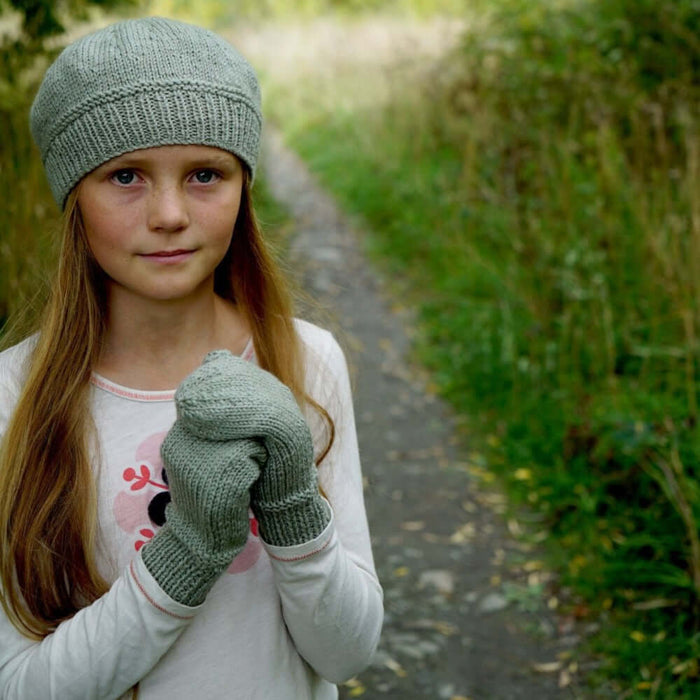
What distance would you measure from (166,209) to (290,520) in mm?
522

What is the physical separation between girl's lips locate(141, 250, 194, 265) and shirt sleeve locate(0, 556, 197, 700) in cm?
48

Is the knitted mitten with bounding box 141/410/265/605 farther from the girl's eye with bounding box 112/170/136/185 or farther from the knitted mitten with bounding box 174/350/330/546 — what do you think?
the girl's eye with bounding box 112/170/136/185

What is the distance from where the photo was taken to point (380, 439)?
167 inches

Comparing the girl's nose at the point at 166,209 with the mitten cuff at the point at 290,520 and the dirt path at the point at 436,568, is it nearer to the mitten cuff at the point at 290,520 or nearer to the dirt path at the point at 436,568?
the mitten cuff at the point at 290,520

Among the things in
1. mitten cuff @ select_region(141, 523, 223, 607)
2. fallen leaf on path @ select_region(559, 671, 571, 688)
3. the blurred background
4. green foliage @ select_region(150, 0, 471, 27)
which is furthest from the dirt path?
green foliage @ select_region(150, 0, 471, 27)

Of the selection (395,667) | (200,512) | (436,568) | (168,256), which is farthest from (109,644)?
(436,568)

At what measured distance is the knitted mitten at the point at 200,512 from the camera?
4.18 feet

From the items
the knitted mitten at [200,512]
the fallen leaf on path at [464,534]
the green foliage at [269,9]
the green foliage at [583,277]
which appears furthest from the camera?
the green foliage at [269,9]

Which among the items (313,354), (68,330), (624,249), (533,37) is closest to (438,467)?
(624,249)

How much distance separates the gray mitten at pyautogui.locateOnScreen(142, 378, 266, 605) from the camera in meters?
1.27

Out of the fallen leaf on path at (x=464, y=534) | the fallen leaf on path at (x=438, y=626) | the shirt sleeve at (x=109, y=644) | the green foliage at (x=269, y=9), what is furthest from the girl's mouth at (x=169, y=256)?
the green foliage at (x=269, y=9)

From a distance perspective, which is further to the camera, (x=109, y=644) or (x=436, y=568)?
(x=436, y=568)

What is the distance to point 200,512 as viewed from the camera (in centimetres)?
130

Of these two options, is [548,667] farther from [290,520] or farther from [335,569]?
[290,520]
